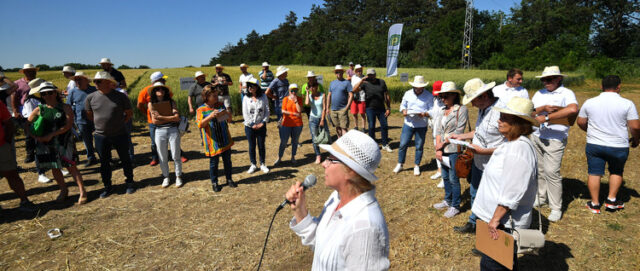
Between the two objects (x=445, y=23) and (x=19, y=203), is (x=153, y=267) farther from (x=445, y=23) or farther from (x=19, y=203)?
(x=445, y=23)

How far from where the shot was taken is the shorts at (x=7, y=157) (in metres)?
4.63

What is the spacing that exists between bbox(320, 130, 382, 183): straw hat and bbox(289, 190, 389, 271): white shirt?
0.15 meters

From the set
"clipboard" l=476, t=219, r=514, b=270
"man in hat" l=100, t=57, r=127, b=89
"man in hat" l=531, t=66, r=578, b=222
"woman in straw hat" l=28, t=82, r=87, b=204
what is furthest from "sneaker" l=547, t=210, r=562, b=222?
"man in hat" l=100, t=57, r=127, b=89

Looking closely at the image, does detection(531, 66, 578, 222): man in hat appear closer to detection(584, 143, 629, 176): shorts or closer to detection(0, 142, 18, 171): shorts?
detection(584, 143, 629, 176): shorts

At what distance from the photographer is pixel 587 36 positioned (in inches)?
1805

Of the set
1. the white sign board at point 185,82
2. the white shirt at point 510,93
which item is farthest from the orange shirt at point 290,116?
the white sign board at point 185,82

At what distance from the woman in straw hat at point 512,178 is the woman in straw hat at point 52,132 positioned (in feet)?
19.7

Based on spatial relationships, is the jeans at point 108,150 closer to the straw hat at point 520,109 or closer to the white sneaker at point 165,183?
the white sneaker at point 165,183

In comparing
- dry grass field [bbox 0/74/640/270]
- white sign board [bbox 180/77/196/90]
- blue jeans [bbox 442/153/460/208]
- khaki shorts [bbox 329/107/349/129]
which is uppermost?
white sign board [bbox 180/77/196/90]

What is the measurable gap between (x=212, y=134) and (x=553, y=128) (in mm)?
5145

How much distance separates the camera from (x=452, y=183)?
4.47 m

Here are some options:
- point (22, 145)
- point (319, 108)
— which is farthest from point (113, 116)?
point (22, 145)

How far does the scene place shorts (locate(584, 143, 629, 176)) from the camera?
4.16 m

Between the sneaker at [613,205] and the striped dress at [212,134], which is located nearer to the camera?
the sneaker at [613,205]
